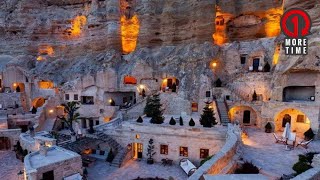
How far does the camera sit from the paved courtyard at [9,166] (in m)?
23.9

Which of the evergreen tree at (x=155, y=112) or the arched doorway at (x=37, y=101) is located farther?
the arched doorway at (x=37, y=101)

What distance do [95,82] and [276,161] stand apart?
104 ft

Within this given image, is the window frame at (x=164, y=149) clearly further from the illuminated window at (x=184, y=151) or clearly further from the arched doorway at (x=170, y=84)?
the arched doorway at (x=170, y=84)

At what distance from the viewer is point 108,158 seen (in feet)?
90.9

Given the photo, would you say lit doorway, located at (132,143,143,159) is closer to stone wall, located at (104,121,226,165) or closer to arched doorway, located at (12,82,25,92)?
stone wall, located at (104,121,226,165)

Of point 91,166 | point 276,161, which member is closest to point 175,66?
point 91,166

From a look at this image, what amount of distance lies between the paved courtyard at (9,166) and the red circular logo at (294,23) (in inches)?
1034

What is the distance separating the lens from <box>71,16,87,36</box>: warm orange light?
161 feet

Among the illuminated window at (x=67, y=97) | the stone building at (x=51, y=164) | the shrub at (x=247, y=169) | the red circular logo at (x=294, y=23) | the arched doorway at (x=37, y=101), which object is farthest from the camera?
the arched doorway at (x=37, y=101)

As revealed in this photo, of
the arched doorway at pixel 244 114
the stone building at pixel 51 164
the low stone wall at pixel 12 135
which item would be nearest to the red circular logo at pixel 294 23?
the arched doorway at pixel 244 114

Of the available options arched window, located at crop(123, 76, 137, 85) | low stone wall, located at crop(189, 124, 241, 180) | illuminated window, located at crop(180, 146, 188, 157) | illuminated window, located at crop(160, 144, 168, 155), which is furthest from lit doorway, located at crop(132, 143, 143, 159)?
arched window, located at crop(123, 76, 137, 85)

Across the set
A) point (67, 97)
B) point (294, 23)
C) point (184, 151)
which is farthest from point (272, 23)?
point (67, 97)

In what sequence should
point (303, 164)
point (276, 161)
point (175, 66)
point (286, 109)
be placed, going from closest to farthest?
point (303, 164)
point (276, 161)
point (286, 109)
point (175, 66)

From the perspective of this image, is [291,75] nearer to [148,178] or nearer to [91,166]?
[148,178]
